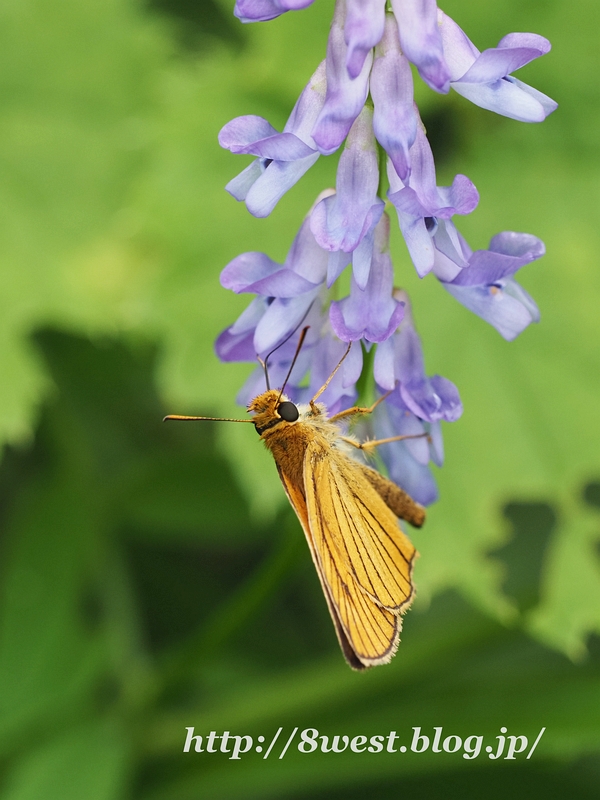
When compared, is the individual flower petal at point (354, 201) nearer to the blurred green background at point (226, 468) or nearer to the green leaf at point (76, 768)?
the blurred green background at point (226, 468)

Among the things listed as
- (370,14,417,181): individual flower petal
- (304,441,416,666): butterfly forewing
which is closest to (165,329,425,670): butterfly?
(304,441,416,666): butterfly forewing

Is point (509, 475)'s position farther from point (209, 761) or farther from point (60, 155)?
point (60, 155)

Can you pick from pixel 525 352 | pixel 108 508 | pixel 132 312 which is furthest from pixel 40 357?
pixel 525 352

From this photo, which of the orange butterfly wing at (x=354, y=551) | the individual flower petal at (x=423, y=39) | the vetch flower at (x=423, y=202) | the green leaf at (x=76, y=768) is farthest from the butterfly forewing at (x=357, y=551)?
the green leaf at (x=76, y=768)

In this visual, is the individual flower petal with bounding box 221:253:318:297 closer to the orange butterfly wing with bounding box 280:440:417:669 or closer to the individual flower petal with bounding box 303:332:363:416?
the individual flower petal with bounding box 303:332:363:416

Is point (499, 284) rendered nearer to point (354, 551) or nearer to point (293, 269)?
point (293, 269)

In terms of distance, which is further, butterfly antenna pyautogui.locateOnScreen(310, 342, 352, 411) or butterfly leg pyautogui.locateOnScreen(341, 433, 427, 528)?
butterfly leg pyautogui.locateOnScreen(341, 433, 427, 528)
